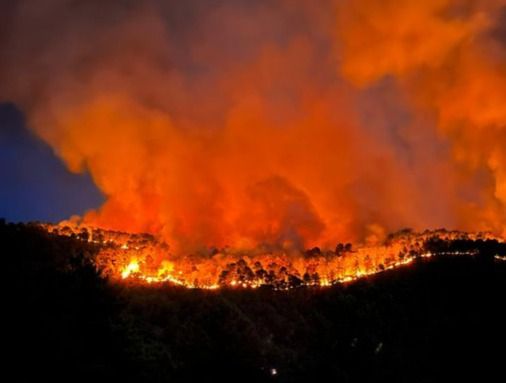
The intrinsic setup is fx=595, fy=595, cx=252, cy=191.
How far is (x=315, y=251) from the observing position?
120 ft

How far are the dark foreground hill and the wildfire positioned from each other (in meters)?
0.94

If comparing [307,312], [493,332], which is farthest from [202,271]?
[493,332]

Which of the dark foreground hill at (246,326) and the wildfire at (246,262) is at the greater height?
the wildfire at (246,262)

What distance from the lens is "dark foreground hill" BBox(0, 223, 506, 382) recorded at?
61.1 ft

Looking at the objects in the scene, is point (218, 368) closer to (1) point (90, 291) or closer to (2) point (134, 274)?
(1) point (90, 291)

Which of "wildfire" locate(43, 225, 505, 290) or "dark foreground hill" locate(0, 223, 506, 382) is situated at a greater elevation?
"wildfire" locate(43, 225, 505, 290)

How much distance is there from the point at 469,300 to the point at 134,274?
57.3 ft

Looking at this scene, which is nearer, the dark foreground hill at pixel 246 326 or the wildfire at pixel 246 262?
the dark foreground hill at pixel 246 326

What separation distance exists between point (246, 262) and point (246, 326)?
8278 mm

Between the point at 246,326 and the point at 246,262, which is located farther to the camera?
the point at 246,262

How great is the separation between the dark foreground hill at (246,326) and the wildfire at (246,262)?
36.9 inches

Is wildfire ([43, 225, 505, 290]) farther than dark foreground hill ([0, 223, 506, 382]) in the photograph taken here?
Yes

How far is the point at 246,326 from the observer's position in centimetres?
2634

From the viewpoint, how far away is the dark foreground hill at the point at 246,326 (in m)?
18.6
